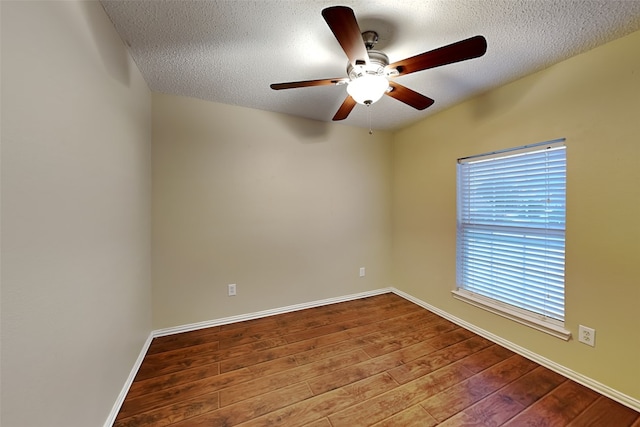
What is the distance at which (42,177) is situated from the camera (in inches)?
33.0

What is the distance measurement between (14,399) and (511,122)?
3160 mm

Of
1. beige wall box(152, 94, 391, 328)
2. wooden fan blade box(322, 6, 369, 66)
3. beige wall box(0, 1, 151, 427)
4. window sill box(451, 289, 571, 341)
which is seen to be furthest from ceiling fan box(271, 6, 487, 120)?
window sill box(451, 289, 571, 341)

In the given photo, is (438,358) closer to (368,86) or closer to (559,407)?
(559,407)

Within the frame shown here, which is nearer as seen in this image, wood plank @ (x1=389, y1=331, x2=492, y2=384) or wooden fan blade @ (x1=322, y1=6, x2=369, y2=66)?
wooden fan blade @ (x1=322, y1=6, x2=369, y2=66)

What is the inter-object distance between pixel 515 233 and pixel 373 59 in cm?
185

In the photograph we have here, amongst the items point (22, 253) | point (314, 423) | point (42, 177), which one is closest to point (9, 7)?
point (42, 177)

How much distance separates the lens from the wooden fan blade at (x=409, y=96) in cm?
161

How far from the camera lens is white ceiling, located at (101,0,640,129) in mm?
1295

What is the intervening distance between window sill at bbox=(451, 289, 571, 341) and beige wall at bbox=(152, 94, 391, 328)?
1103 mm

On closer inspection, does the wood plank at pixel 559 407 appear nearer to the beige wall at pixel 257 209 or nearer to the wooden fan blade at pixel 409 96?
the beige wall at pixel 257 209

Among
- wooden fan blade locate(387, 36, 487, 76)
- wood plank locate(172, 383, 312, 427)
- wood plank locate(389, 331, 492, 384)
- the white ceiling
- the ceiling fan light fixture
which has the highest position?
the white ceiling

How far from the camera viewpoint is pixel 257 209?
2578 millimetres

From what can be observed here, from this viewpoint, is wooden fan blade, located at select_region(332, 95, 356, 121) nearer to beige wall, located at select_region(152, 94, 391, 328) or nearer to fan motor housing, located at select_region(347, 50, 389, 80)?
fan motor housing, located at select_region(347, 50, 389, 80)

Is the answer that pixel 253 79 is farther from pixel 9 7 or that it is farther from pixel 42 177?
pixel 42 177
